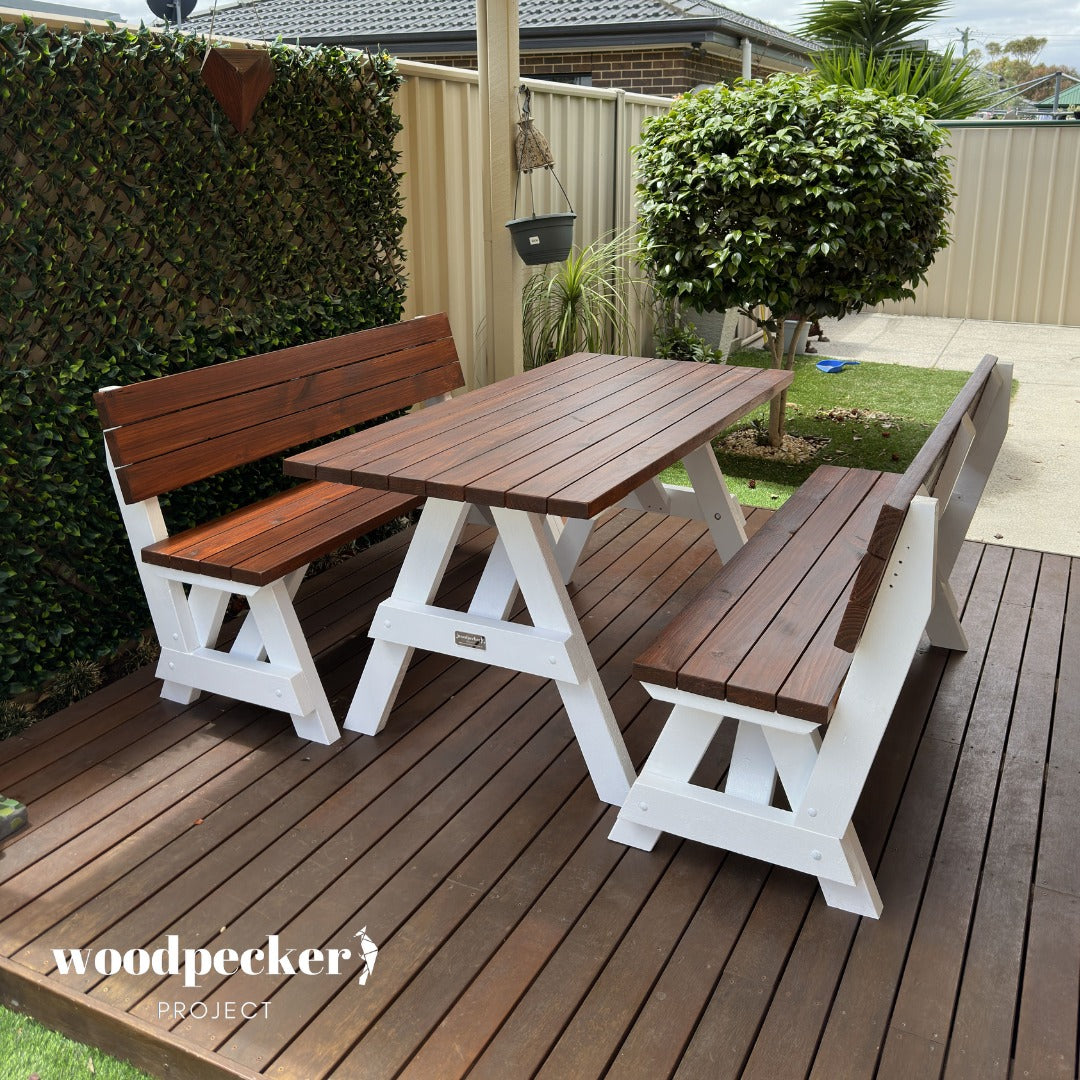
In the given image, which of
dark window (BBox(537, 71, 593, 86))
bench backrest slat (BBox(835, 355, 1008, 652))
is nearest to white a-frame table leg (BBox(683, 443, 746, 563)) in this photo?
bench backrest slat (BBox(835, 355, 1008, 652))

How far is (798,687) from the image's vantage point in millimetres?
2107

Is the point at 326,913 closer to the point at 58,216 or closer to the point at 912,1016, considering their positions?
the point at 912,1016

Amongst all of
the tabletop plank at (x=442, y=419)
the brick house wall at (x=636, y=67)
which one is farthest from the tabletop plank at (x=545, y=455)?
the brick house wall at (x=636, y=67)

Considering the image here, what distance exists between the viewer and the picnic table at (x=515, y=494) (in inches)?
99.7

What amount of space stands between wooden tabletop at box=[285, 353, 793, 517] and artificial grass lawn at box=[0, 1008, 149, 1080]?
129 cm

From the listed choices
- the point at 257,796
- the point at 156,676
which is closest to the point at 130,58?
the point at 156,676

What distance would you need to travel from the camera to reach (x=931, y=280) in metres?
9.45

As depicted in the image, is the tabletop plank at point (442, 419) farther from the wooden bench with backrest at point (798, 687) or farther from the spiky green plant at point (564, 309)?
the spiky green plant at point (564, 309)

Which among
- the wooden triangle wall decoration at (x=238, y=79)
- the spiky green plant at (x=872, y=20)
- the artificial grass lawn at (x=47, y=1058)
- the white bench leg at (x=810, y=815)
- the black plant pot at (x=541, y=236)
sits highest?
the spiky green plant at (x=872, y=20)

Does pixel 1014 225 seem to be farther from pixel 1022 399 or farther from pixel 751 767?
pixel 751 767

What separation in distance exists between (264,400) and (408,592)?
3.18ft

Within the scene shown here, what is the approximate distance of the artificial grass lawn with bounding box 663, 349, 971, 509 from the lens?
530 centimetres

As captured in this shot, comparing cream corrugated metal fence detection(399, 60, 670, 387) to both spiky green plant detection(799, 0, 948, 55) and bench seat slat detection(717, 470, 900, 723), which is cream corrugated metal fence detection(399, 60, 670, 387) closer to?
bench seat slat detection(717, 470, 900, 723)

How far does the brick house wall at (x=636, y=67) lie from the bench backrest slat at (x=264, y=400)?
833cm
